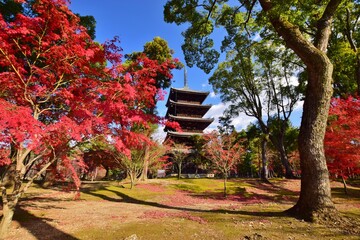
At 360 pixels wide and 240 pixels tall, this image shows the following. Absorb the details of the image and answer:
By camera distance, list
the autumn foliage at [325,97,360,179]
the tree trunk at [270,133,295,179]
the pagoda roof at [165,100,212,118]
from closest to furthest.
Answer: the autumn foliage at [325,97,360,179], the tree trunk at [270,133,295,179], the pagoda roof at [165,100,212,118]

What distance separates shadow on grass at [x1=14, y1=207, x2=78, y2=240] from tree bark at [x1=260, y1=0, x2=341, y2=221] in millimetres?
5934

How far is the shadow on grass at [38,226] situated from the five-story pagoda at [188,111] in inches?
965

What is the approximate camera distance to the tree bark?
562 centimetres

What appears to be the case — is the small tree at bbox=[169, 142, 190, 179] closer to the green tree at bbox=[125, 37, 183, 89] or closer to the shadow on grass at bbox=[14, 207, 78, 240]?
the green tree at bbox=[125, 37, 183, 89]

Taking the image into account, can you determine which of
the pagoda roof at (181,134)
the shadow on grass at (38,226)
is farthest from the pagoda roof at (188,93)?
the shadow on grass at (38,226)

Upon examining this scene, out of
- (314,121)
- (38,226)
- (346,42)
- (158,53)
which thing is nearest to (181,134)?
(158,53)

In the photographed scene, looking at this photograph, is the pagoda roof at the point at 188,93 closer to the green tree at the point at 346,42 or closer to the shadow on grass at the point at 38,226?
the green tree at the point at 346,42

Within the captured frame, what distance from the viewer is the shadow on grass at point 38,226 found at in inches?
195

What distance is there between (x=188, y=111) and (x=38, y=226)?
29.1 metres

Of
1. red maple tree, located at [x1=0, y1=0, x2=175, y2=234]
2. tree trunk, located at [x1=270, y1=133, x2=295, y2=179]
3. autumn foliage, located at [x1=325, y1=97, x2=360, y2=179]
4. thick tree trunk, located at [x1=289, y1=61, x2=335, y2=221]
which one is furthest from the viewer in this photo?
tree trunk, located at [x1=270, y1=133, x2=295, y2=179]

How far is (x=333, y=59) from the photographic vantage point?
13023 millimetres

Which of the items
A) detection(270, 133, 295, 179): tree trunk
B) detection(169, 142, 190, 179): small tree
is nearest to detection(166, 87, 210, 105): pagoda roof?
detection(169, 142, 190, 179): small tree

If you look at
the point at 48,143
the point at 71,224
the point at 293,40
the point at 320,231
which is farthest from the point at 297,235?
the point at 48,143

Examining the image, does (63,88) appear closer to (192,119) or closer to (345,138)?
(345,138)
